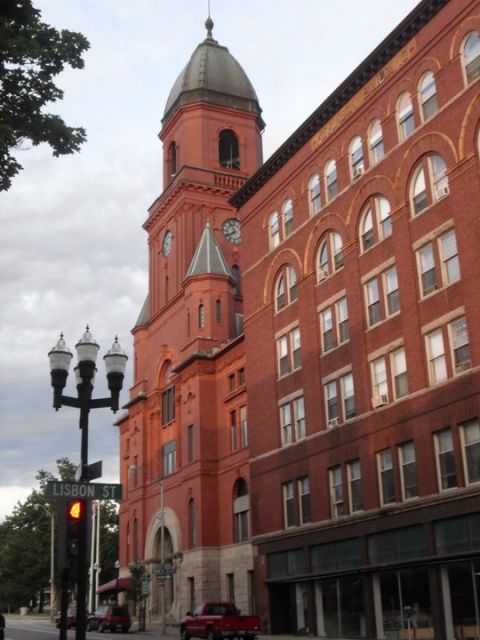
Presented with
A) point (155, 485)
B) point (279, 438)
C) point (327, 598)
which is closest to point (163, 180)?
point (155, 485)

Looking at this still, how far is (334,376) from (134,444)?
31.6 meters

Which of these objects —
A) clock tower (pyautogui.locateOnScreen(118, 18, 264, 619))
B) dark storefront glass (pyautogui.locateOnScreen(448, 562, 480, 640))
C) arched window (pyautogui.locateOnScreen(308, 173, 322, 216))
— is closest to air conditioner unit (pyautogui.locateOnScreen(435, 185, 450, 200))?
arched window (pyautogui.locateOnScreen(308, 173, 322, 216))

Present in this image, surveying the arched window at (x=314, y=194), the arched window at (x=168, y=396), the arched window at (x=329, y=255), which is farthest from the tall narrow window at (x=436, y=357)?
the arched window at (x=168, y=396)

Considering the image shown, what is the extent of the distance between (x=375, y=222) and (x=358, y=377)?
21.8ft

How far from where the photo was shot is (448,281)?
32.2 meters

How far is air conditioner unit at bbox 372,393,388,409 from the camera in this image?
35.0 metres

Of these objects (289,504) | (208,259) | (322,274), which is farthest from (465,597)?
(208,259)

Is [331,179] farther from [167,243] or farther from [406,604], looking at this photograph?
[167,243]

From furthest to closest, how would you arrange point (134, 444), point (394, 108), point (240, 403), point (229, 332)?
point (134, 444) < point (229, 332) < point (240, 403) < point (394, 108)

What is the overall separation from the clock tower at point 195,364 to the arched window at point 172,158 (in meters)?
0.11

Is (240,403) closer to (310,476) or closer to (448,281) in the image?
(310,476)

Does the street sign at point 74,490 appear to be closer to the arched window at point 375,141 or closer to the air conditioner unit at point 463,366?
the air conditioner unit at point 463,366

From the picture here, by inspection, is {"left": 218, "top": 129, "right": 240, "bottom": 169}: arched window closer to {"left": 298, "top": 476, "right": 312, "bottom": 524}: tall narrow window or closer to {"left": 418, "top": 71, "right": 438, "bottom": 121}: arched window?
{"left": 298, "top": 476, "right": 312, "bottom": 524}: tall narrow window

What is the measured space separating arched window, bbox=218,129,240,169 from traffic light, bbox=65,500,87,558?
5448 cm
